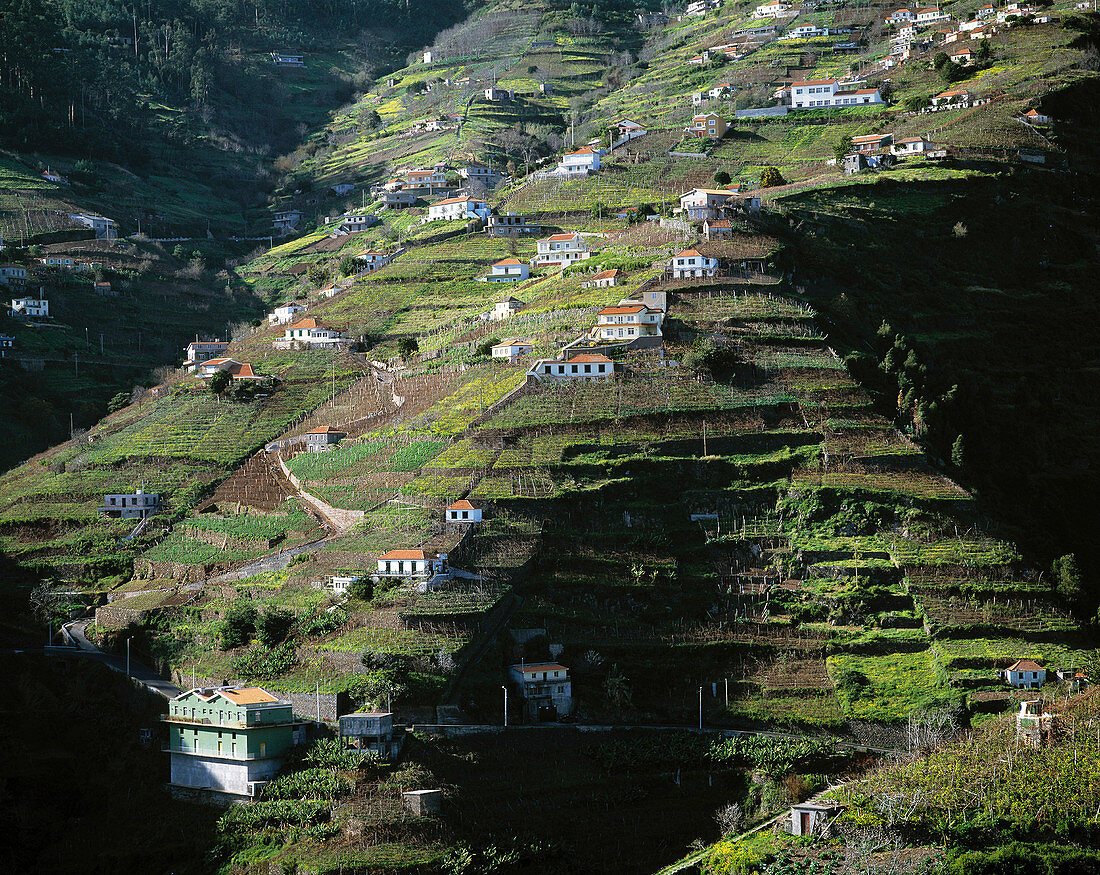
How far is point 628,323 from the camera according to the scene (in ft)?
224

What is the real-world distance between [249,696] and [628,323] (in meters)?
27.8

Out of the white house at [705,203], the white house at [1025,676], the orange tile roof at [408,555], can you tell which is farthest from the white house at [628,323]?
the white house at [1025,676]

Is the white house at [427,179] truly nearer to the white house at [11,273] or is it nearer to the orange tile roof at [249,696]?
the white house at [11,273]

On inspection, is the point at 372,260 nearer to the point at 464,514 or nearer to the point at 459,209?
the point at 459,209

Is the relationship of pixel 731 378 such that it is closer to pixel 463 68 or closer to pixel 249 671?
pixel 249 671

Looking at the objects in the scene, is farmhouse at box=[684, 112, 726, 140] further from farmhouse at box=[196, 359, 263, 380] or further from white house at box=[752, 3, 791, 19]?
farmhouse at box=[196, 359, 263, 380]

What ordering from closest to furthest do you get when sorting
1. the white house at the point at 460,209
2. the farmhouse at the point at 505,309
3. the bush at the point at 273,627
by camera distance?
the bush at the point at 273,627, the farmhouse at the point at 505,309, the white house at the point at 460,209

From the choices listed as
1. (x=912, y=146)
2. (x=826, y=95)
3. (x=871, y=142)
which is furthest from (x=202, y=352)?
(x=826, y=95)

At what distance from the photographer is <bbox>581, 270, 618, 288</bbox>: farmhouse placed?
7720cm

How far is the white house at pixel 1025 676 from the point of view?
50.9 meters

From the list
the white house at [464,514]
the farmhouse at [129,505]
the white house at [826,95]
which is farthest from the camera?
the white house at [826,95]

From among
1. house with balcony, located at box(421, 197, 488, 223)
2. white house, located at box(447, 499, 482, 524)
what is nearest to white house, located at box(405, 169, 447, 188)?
house with balcony, located at box(421, 197, 488, 223)

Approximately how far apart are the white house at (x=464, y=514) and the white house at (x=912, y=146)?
53447 millimetres

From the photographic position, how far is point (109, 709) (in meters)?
56.1
